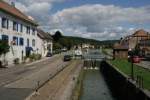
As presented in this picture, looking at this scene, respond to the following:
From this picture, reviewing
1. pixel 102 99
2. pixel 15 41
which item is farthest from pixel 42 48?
pixel 102 99

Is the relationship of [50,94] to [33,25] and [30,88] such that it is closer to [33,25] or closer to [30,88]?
[30,88]

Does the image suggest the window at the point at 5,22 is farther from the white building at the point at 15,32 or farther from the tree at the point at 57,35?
the tree at the point at 57,35

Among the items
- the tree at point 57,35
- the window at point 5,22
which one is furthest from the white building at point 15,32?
the tree at point 57,35

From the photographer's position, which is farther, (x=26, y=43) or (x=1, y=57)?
(x=26, y=43)

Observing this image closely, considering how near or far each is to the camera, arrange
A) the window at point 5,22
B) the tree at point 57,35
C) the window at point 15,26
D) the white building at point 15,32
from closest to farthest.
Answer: the window at point 5,22, the white building at point 15,32, the window at point 15,26, the tree at point 57,35

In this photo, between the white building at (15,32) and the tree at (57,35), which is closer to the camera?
the white building at (15,32)

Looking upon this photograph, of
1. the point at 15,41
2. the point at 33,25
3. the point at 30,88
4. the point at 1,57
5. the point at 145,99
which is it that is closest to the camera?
the point at 145,99

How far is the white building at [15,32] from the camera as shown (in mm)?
62225

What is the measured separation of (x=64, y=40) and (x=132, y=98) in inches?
6388

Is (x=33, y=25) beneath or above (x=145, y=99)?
above

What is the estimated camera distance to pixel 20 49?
72938 millimetres

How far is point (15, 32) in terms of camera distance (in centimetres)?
6856

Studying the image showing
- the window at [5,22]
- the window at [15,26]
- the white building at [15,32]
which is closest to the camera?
the window at [5,22]

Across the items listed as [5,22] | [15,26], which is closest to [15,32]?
[15,26]
